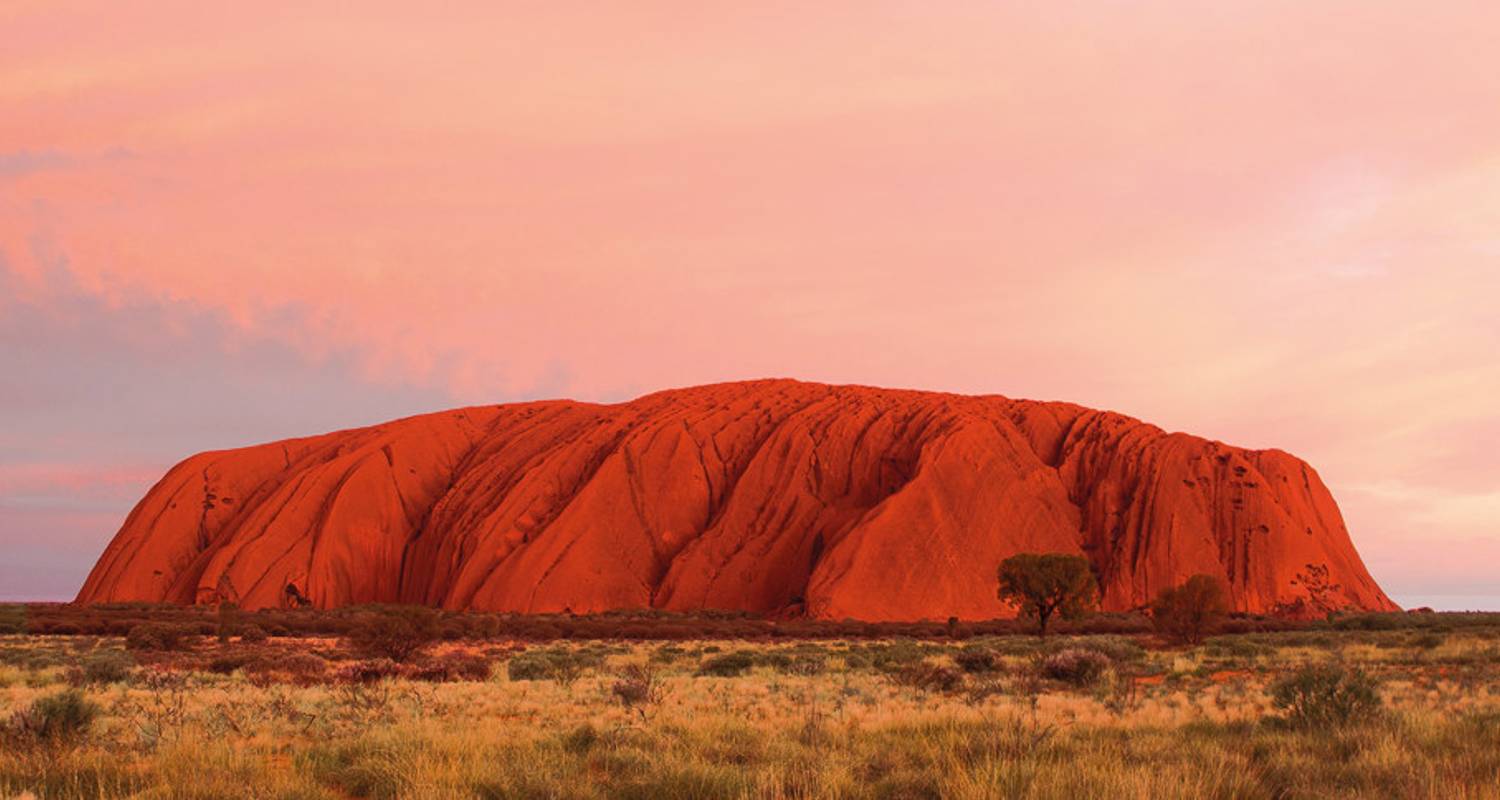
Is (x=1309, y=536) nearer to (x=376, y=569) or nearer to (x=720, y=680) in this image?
(x=720, y=680)

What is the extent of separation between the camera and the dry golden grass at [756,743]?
8.23m

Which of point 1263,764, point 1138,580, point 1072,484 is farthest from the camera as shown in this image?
point 1072,484

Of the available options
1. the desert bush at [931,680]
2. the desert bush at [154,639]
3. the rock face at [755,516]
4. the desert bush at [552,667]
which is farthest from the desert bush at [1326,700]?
the rock face at [755,516]

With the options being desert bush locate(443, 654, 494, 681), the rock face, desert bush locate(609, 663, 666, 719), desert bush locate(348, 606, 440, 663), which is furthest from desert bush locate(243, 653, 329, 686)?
the rock face

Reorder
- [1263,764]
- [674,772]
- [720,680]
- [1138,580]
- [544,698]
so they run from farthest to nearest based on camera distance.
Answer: [1138,580]
[720,680]
[544,698]
[1263,764]
[674,772]

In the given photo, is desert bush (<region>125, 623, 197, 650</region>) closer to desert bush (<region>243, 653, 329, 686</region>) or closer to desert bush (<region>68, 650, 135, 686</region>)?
desert bush (<region>243, 653, 329, 686</region>)

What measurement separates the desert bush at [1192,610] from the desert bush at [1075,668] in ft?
60.8

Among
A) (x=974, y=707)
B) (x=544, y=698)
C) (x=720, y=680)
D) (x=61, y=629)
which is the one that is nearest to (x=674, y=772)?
(x=974, y=707)

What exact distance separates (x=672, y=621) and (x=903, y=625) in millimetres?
12989

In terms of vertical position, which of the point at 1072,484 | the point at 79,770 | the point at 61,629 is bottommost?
the point at 61,629

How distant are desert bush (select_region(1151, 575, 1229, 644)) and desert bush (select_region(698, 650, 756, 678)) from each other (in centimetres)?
1921

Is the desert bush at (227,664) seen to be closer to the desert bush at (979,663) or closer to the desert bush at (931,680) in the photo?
the desert bush at (931,680)

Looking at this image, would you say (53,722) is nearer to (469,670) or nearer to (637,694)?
(637,694)

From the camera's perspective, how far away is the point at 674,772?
28.4 ft
